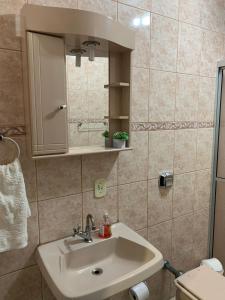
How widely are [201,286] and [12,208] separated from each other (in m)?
1.06

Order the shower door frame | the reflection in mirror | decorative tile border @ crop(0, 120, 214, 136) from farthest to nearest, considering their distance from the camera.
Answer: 1. the shower door frame
2. the reflection in mirror
3. decorative tile border @ crop(0, 120, 214, 136)

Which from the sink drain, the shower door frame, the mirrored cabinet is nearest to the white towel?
the mirrored cabinet

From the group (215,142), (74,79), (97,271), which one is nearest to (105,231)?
(97,271)

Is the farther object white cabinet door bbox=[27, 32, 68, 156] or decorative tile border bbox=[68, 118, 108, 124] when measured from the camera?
decorative tile border bbox=[68, 118, 108, 124]

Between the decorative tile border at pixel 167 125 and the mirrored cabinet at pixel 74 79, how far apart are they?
0.17 m

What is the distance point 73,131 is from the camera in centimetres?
127

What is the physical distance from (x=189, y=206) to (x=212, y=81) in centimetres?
106

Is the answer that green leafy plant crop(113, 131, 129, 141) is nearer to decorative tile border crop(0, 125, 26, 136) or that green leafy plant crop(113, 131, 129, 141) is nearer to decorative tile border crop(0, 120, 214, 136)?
decorative tile border crop(0, 120, 214, 136)

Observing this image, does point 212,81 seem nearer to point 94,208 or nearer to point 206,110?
point 206,110

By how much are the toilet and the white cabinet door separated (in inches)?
39.1

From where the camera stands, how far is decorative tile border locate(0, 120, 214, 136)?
1.11 metres

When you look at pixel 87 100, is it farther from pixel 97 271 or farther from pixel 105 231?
pixel 97 271

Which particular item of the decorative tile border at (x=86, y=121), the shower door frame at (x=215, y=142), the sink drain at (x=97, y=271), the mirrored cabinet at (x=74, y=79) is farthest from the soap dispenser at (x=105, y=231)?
the shower door frame at (x=215, y=142)

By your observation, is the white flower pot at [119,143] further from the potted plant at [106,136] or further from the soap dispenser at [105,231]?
the soap dispenser at [105,231]
